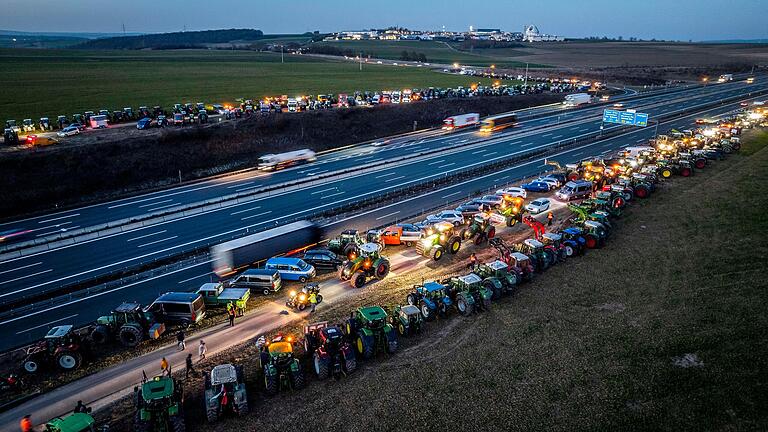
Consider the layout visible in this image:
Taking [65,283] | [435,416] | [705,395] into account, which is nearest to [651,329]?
[705,395]

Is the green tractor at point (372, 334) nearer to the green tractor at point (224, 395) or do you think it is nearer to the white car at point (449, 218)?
the green tractor at point (224, 395)

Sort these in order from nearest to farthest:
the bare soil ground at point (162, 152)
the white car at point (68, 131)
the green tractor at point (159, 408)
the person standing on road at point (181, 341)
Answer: the green tractor at point (159, 408) < the person standing on road at point (181, 341) < the bare soil ground at point (162, 152) < the white car at point (68, 131)

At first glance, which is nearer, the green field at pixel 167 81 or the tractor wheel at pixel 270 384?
the tractor wheel at pixel 270 384

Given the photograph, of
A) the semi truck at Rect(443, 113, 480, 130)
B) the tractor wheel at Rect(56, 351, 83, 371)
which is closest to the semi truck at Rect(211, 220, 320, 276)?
the tractor wheel at Rect(56, 351, 83, 371)

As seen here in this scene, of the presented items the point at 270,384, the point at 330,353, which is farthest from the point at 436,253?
the point at 270,384

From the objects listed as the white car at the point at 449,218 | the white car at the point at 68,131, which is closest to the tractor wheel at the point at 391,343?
the white car at the point at 449,218

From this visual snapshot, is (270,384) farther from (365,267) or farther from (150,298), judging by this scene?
(150,298)

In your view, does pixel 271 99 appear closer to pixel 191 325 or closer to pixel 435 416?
pixel 191 325
